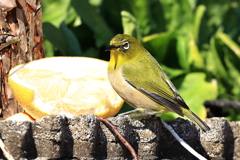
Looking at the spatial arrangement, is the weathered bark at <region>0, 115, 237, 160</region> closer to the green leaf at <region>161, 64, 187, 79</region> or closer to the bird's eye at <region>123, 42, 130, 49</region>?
the bird's eye at <region>123, 42, 130, 49</region>

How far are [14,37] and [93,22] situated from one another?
4.40 feet

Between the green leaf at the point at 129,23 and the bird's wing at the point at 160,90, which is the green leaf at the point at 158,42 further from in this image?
the bird's wing at the point at 160,90

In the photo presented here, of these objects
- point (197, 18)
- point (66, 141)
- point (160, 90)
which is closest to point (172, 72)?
point (197, 18)

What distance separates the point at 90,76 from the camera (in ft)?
8.30

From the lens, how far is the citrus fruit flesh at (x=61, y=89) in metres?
2.31

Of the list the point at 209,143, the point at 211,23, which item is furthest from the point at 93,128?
the point at 211,23

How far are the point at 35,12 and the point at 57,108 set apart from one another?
2.23 feet

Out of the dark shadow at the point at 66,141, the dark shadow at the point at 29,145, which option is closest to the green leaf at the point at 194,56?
the dark shadow at the point at 66,141

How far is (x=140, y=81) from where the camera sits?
277 centimetres

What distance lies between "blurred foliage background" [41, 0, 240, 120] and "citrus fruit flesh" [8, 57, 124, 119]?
896mm

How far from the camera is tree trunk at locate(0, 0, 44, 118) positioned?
247cm

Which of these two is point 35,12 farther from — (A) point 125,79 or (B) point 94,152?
(B) point 94,152

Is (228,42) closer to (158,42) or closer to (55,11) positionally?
(158,42)

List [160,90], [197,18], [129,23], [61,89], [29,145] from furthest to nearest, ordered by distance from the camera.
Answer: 1. [197,18]
2. [129,23]
3. [160,90]
4. [61,89]
5. [29,145]
